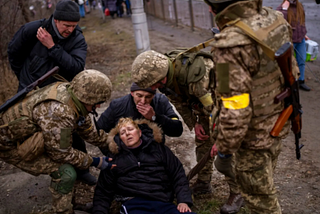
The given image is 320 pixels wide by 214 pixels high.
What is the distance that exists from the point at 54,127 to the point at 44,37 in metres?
1.08

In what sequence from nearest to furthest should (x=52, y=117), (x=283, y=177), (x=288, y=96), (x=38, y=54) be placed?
(x=288, y=96), (x=52, y=117), (x=38, y=54), (x=283, y=177)

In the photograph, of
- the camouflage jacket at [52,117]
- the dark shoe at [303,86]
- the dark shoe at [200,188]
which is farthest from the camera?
the dark shoe at [303,86]

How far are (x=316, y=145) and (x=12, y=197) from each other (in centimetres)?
371

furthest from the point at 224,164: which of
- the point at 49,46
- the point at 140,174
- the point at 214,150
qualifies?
the point at 49,46

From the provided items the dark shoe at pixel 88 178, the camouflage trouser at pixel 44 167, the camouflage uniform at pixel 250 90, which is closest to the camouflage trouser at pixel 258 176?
the camouflage uniform at pixel 250 90

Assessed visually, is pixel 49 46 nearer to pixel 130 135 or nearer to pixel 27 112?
pixel 27 112

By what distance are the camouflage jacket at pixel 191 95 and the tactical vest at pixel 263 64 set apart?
0.48 metres

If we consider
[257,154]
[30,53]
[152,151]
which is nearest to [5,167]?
[30,53]

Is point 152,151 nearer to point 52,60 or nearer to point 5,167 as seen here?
point 52,60

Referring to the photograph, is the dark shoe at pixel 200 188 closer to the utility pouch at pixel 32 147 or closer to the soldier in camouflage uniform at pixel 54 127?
the soldier in camouflage uniform at pixel 54 127

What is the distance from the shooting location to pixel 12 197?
158 inches

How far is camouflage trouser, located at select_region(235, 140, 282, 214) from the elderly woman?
2.28 ft

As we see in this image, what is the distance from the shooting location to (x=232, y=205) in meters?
3.57

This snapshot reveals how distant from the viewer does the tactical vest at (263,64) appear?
2406 mm
